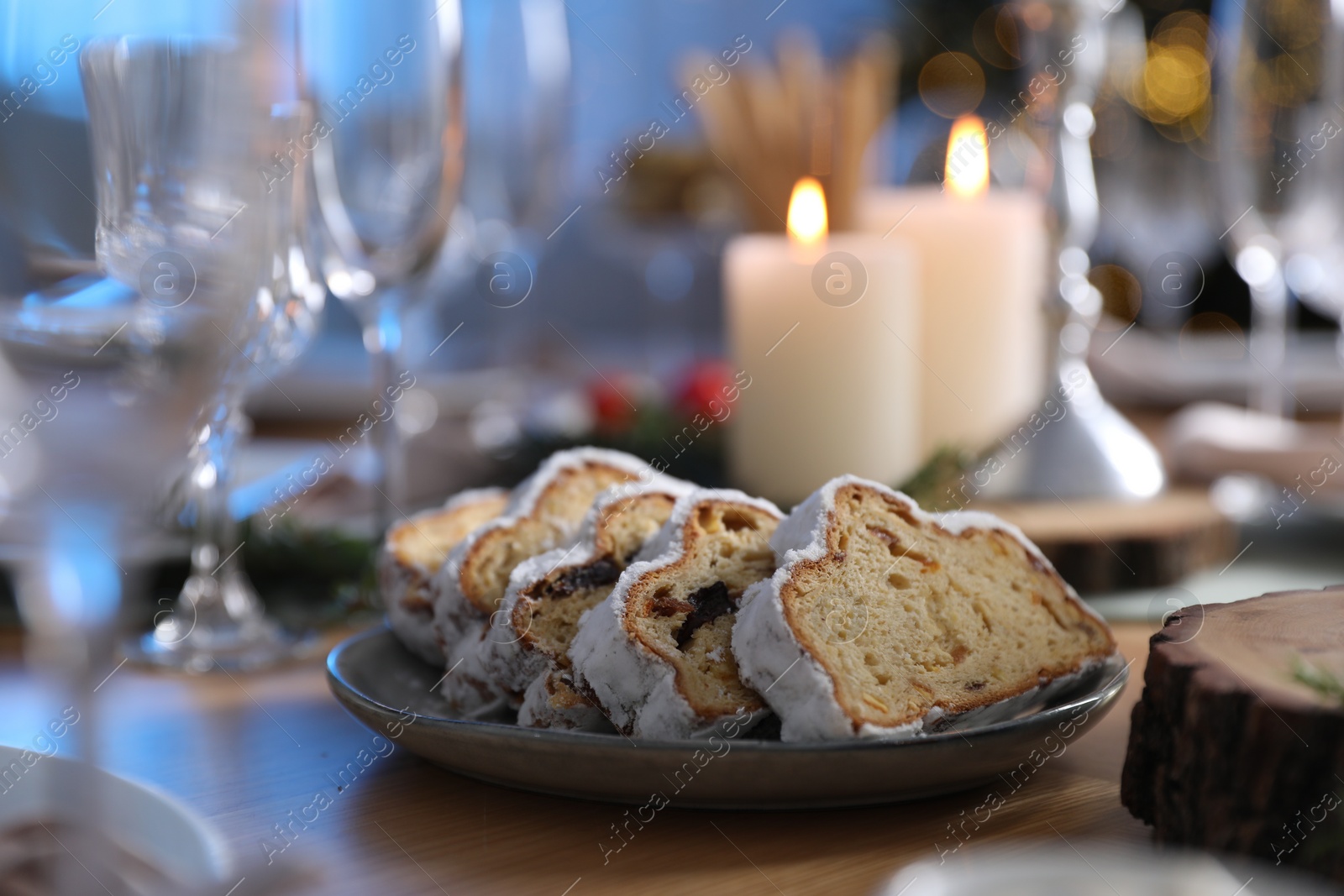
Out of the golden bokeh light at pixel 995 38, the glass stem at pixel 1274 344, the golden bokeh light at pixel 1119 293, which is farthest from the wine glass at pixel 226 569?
the golden bokeh light at pixel 1119 293

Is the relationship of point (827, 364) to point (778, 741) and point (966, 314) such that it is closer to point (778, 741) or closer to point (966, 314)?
point (966, 314)

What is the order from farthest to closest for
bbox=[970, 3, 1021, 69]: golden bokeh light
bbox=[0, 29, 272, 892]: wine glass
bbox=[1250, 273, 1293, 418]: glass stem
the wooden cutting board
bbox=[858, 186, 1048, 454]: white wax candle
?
bbox=[970, 3, 1021, 69]: golden bokeh light
bbox=[1250, 273, 1293, 418]: glass stem
bbox=[858, 186, 1048, 454]: white wax candle
the wooden cutting board
bbox=[0, 29, 272, 892]: wine glass

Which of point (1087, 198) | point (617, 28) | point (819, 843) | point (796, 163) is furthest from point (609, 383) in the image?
point (617, 28)

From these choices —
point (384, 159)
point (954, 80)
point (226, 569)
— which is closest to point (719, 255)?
point (954, 80)

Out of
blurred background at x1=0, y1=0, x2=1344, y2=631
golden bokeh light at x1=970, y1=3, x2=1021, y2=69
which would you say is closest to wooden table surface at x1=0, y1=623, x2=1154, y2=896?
blurred background at x1=0, y1=0, x2=1344, y2=631

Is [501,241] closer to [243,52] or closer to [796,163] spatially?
[796,163]

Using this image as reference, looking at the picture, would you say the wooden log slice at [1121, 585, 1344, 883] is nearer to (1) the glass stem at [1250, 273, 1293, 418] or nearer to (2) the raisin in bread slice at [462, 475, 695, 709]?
(2) the raisin in bread slice at [462, 475, 695, 709]

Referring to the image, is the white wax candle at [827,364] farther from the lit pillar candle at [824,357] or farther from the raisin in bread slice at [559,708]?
the raisin in bread slice at [559,708]
